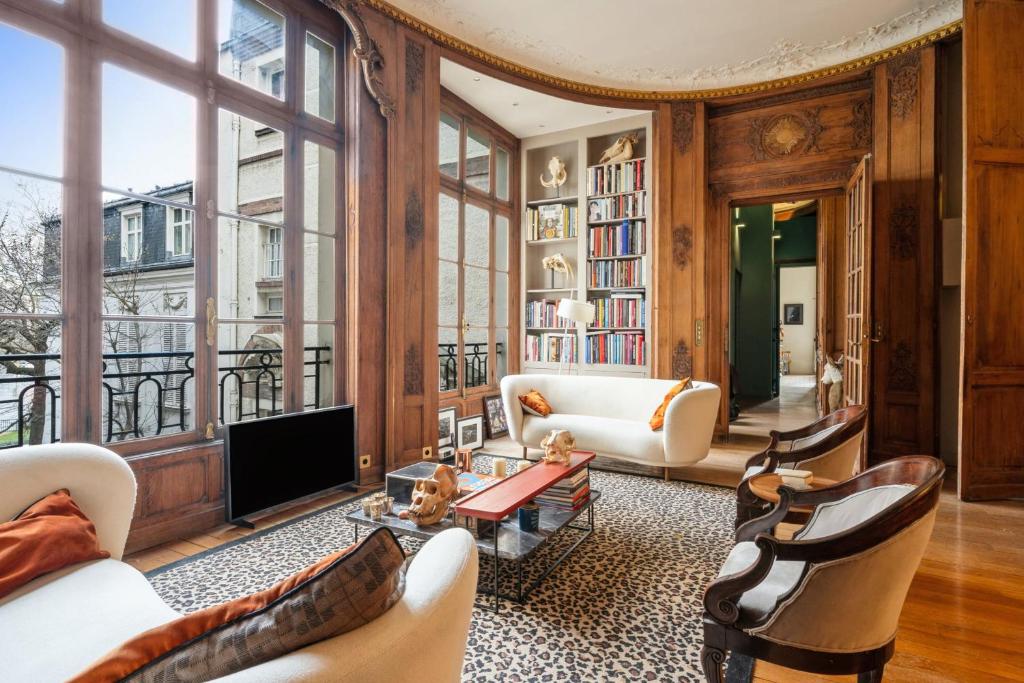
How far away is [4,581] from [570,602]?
6.14ft

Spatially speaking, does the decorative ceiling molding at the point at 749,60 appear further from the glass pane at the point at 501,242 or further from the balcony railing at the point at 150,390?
the balcony railing at the point at 150,390

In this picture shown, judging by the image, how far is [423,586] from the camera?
96cm

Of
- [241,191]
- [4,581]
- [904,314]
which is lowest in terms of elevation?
[4,581]

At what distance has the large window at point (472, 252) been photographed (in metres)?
5.27

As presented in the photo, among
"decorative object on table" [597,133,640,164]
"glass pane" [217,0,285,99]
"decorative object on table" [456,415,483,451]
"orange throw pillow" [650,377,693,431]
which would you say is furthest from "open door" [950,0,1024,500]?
"glass pane" [217,0,285,99]

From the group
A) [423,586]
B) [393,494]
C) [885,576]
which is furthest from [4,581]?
[885,576]

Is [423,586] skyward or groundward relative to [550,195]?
groundward

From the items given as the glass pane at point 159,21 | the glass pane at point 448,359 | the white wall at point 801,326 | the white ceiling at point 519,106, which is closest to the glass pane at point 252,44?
the glass pane at point 159,21

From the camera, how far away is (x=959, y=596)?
7.54 feet

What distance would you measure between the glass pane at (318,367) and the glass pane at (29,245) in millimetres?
1419

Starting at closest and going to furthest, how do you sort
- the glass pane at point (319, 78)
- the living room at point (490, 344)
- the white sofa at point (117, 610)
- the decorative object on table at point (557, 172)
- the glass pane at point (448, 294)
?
1. the white sofa at point (117, 610)
2. the living room at point (490, 344)
3. the glass pane at point (319, 78)
4. the glass pane at point (448, 294)
5. the decorative object on table at point (557, 172)

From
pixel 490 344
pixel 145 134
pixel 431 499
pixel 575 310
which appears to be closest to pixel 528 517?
pixel 431 499

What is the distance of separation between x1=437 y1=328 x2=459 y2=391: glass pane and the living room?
0.12ft

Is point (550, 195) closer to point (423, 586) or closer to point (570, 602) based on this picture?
point (570, 602)
